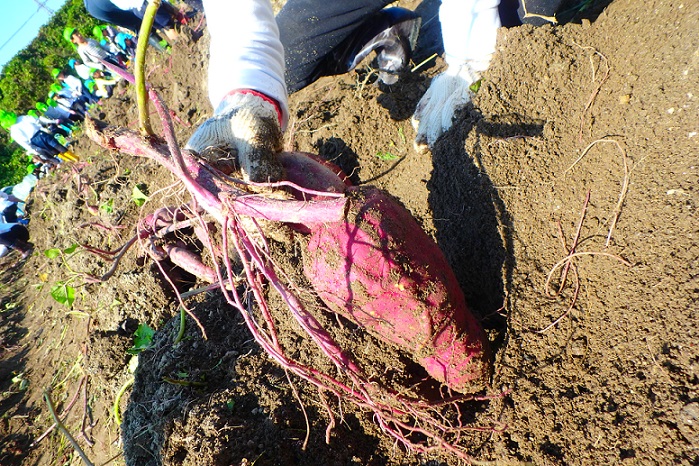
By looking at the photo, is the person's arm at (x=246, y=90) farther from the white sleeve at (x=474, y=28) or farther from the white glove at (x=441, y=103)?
the white sleeve at (x=474, y=28)

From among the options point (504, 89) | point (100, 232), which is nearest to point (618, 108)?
point (504, 89)

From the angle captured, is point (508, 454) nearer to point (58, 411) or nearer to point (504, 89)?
point (504, 89)

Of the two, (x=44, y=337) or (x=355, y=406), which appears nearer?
(x=355, y=406)

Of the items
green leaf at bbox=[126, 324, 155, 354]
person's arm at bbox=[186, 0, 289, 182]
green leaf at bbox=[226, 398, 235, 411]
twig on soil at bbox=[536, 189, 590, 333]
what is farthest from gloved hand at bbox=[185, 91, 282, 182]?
green leaf at bbox=[126, 324, 155, 354]

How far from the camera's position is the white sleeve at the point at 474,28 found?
1843mm

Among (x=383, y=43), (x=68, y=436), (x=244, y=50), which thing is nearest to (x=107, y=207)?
(x=68, y=436)

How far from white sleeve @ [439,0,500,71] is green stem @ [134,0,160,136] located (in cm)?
145

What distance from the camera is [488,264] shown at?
1528 mm

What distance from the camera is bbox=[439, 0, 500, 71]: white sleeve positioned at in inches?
72.6

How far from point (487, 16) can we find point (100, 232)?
3195mm

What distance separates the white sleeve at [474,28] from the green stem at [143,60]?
4.77ft

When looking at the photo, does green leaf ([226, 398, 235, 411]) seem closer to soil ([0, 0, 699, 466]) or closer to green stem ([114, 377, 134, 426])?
soil ([0, 0, 699, 466])

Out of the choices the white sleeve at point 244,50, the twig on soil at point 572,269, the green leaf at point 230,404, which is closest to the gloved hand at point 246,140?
the white sleeve at point 244,50

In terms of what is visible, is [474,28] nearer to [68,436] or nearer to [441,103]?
[441,103]
